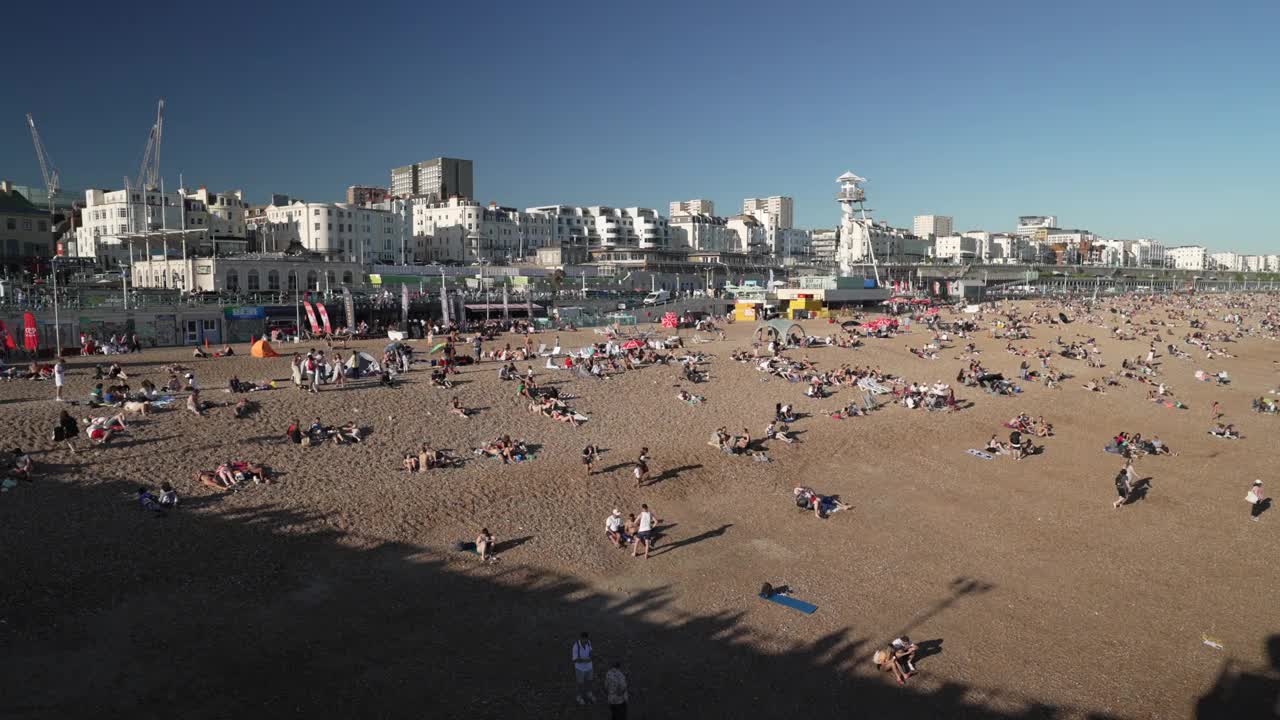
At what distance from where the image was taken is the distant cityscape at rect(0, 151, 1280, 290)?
50719mm

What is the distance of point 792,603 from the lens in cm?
1056

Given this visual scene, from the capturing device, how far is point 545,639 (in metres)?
9.44

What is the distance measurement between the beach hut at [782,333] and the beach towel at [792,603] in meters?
26.1

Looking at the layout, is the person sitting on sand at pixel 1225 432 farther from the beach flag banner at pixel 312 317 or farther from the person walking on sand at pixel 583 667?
the beach flag banner at pixel 312 317

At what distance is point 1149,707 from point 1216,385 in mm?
27329

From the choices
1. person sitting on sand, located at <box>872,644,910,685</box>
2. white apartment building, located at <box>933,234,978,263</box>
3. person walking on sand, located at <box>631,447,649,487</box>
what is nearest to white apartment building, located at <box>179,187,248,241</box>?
person walking on sand, located at <box>631,447,649,487</box>

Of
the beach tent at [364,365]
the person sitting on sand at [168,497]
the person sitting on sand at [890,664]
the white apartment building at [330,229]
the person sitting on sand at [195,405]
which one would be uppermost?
the white apartment building at [330,229]

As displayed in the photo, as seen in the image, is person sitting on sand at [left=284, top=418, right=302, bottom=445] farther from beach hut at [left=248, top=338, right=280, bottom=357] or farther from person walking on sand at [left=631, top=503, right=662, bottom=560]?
beach hut at [left=248, top=338, right=280, bottom=357]

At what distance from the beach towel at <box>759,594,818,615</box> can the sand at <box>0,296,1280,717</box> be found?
0.25 meters

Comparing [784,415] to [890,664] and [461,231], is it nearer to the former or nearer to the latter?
[890,664]

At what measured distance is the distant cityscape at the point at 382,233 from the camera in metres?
50.7

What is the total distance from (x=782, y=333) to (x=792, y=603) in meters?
27.0

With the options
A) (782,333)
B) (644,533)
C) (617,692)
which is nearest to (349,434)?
(644,533)

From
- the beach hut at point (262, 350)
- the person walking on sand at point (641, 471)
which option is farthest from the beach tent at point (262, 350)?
the person walking on sand at point (641, 471)
